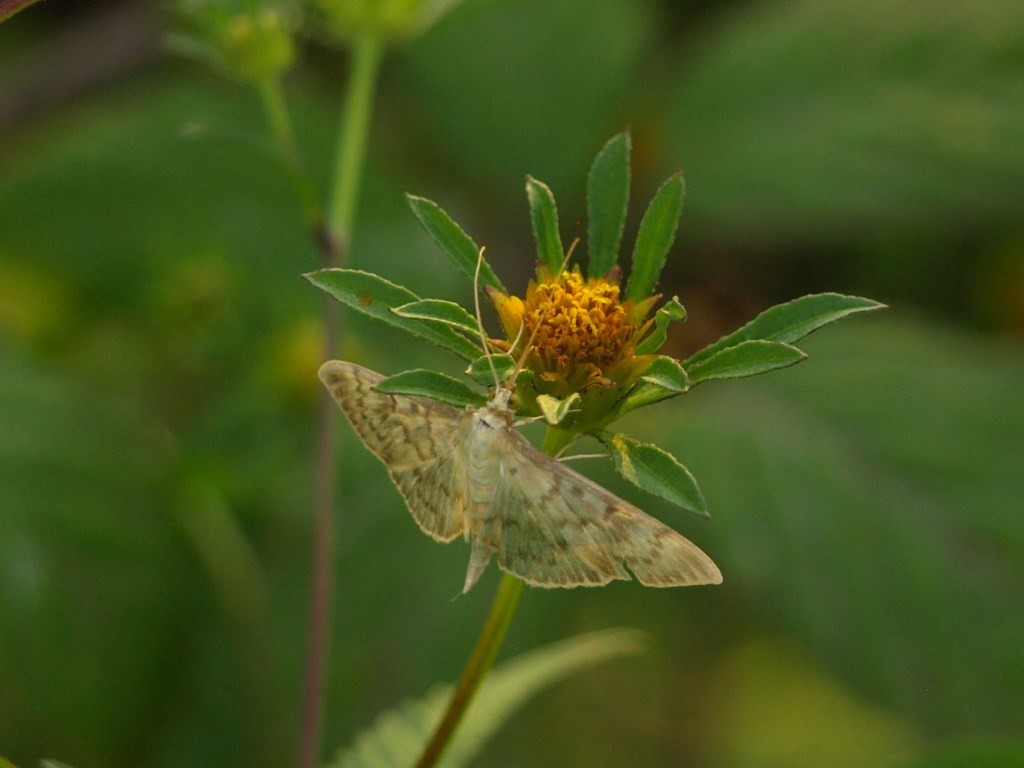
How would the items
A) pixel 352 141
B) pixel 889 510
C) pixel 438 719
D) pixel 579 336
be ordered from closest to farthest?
pixel 579 336 → pixel 438 719 → pixel 352 141 → pixel 889 510

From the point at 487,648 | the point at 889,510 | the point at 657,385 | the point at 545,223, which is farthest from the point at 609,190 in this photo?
the point at 889,510

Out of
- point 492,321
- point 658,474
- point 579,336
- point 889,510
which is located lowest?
point 889,510

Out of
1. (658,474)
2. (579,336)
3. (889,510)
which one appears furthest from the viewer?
(889,510)

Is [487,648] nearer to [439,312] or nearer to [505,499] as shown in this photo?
[505,499]

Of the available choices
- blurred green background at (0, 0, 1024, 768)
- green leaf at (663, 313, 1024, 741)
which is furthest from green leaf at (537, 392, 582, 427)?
green leaf at (663, 313, 1024, 741)

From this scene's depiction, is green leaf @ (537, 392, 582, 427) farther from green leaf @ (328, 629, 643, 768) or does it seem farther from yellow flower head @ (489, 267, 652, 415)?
green leaf @ (328, 629, 643, 768)

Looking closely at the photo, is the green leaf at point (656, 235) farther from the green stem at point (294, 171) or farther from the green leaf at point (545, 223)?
the green stem at point (294, 171)

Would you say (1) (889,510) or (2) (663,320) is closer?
(2) (663,320)

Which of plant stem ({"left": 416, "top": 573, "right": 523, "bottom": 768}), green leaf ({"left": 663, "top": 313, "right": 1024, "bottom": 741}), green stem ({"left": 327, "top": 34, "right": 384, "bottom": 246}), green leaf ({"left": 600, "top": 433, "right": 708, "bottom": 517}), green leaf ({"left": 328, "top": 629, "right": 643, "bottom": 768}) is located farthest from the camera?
green leaf ({"left": 663, "top": 313, "right": 1024, "bottom": 741})
